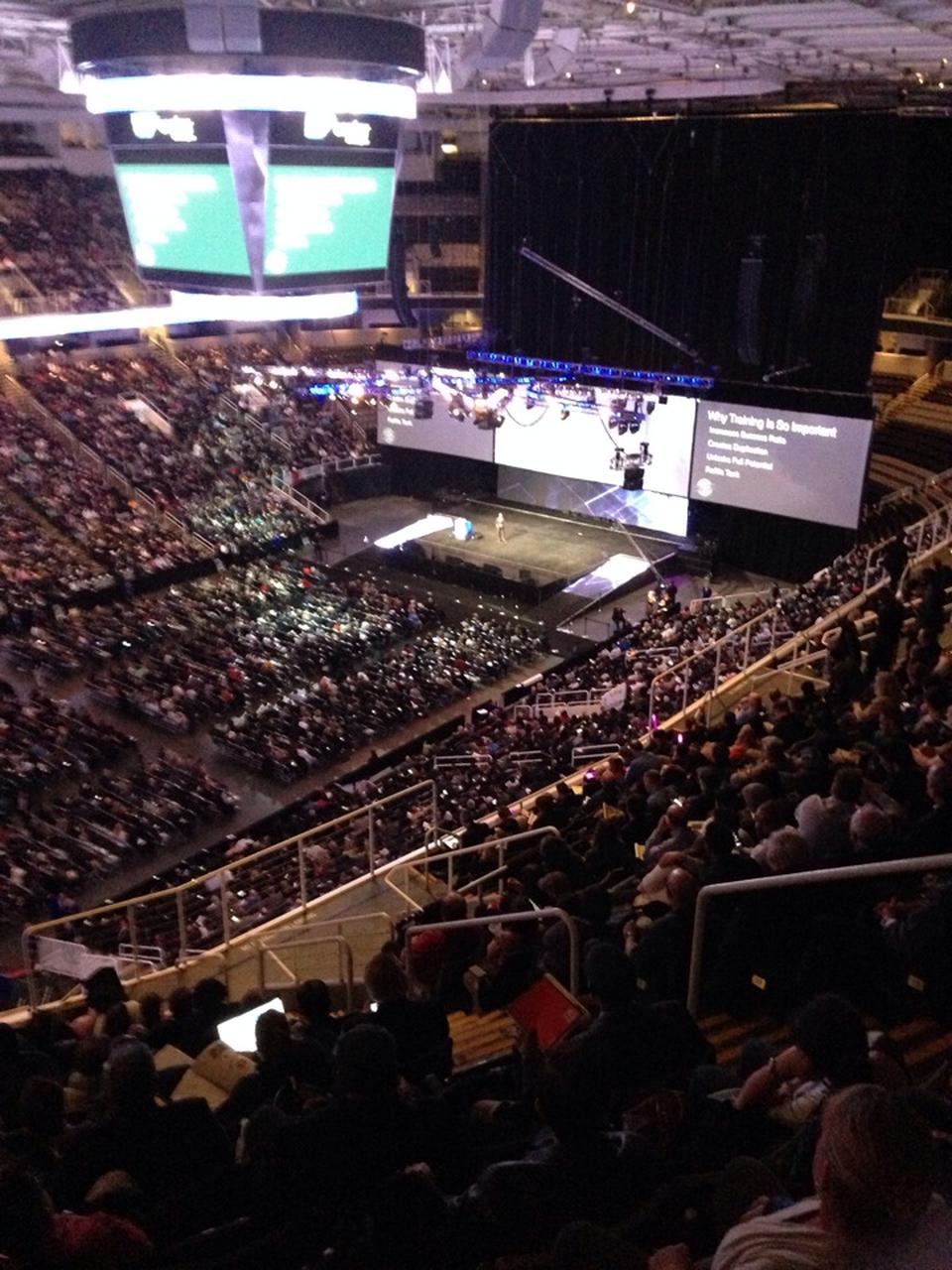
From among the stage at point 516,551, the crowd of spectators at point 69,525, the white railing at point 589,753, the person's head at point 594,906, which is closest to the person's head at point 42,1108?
the person's head at point 594,906

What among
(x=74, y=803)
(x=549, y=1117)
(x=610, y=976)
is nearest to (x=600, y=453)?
(x=74, y=803)

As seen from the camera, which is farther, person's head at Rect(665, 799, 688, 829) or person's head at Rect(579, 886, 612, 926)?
person's head at Rect(665, 799, 688, 829)

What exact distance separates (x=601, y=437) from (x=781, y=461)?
13.7ft

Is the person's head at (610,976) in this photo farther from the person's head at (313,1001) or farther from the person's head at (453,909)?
the person's head at (453,909)

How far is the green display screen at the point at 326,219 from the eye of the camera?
666 cm

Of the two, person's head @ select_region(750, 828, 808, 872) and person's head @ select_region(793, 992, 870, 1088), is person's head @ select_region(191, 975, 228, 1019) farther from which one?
person's head @ select_region(793, 992, 870, 1088)

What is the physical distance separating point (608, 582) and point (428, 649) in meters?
4.57

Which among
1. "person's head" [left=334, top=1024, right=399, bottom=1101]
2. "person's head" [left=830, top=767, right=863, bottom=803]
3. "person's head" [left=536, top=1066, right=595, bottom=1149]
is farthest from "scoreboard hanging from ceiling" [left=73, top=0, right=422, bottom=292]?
"person's head" [left=536, top=1066, right=595, bottom=1149]

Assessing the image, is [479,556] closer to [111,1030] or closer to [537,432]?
[537,432]

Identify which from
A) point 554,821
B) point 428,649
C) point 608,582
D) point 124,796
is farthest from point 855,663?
point 608,582

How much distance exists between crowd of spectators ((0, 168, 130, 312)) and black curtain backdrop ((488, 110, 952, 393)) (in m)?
10.4

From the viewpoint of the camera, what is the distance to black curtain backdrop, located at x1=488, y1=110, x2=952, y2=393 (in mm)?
18016

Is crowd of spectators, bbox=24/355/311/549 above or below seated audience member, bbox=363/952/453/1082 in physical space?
below

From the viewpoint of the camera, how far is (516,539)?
922 inches
